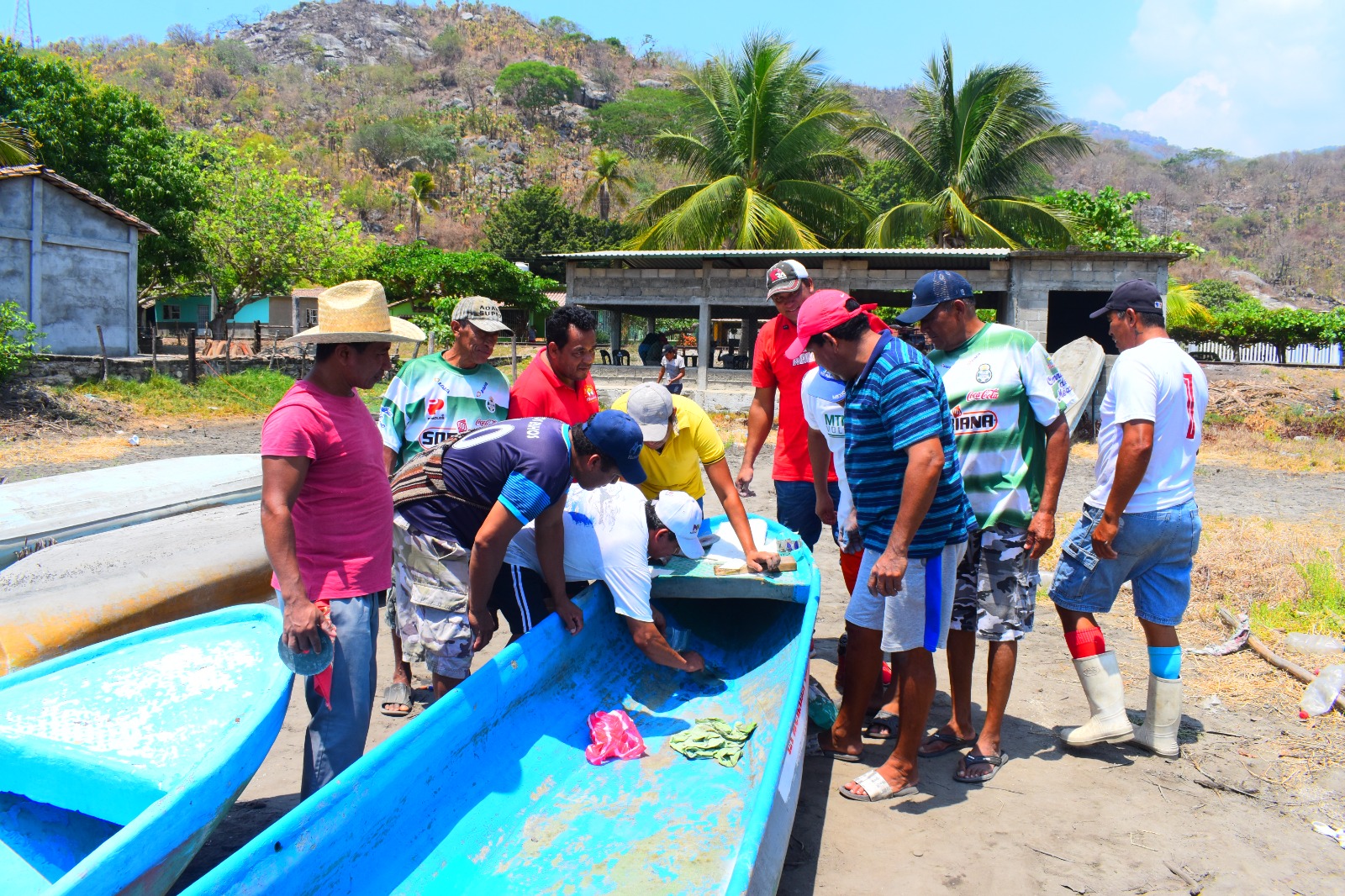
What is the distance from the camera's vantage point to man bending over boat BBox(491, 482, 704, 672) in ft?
12.1

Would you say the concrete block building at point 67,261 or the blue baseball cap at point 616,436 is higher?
the concrete block building at point 67,261

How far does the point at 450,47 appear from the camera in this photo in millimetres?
82875

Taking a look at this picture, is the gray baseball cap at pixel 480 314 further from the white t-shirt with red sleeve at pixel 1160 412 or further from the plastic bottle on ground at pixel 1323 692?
the plastic bottle on ground at pixel 1323 692

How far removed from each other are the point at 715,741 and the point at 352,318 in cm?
220

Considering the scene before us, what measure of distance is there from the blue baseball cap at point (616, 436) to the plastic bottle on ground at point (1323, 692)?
3.70m

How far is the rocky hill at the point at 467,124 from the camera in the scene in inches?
2188

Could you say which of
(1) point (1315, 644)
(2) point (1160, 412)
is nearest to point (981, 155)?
(1) point (1315, 644)

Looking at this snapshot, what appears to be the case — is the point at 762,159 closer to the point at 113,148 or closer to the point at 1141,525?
the point at 113,148

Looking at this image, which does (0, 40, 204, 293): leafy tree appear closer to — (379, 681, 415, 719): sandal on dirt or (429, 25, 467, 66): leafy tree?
(379, 681, 415, 719): sandal on dirt

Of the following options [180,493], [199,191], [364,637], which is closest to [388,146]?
[199,191]

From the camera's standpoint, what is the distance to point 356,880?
2.49 m

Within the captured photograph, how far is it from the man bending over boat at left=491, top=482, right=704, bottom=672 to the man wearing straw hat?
2.50ft

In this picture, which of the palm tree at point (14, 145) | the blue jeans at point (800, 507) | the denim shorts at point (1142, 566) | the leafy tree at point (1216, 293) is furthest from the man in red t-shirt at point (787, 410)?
the leafy tree at point (1216, 293)

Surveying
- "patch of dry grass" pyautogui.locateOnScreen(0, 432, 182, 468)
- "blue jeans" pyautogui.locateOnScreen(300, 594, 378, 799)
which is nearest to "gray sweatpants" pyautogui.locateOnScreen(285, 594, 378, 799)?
"blue jeans" pyautogui.locateOnScreen(300, 594, 378, 799)
